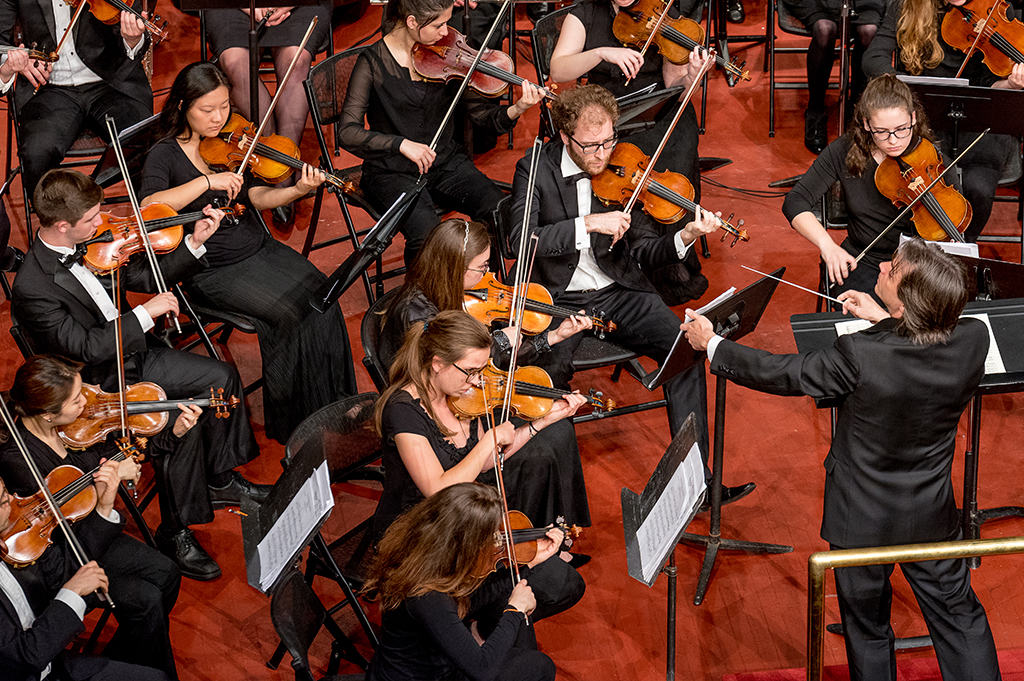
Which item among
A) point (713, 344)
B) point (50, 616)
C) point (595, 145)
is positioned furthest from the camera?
point (595, 145)

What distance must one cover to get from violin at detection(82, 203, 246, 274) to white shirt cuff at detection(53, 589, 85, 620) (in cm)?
120

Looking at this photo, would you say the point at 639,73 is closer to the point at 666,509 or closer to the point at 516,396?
the point at 516,396

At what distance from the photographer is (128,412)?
327 centimetres

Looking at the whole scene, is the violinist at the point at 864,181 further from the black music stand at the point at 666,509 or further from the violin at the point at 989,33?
the black music stand at the point at 666,509

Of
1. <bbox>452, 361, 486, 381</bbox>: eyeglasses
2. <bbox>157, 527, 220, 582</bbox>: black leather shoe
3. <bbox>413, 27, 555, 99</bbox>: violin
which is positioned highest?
<bbox>413, 27, 555, 99</bbox>: violin

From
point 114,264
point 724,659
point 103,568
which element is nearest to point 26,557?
point 103,568

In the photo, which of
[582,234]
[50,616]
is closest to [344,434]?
[50,616]

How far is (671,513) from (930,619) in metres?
0.83

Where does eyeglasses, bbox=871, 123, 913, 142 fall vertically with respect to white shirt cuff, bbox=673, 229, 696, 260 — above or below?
above

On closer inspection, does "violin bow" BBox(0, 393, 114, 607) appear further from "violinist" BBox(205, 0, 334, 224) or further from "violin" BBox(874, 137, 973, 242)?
"violin" BBox(874, 137, 973, 242)

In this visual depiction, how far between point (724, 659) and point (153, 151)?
2529 millimetres

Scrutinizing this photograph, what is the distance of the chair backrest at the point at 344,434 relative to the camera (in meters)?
3.04

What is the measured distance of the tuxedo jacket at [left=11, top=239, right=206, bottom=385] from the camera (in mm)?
3373

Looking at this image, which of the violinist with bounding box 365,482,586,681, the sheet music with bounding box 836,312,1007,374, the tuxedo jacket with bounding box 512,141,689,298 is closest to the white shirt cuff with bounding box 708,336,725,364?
the sheet music with bounding box 836,312,1007,374
